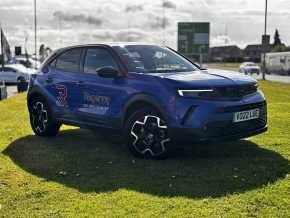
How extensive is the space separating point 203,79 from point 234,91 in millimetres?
440

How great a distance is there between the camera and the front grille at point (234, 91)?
19.7ft

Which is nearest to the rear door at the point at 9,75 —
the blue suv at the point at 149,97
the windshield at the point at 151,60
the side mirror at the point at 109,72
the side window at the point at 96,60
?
the blue suv at the point at 149,97

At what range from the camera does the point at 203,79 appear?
6125 millimetres

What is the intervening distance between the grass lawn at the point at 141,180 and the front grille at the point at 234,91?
885 millimetres

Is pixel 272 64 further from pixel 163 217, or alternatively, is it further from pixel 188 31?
pixel 163 217

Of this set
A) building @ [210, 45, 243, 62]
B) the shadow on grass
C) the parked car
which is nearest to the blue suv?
the shadow on grass

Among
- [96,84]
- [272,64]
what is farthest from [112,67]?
[272,64]

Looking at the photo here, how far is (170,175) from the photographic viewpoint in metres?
5.64

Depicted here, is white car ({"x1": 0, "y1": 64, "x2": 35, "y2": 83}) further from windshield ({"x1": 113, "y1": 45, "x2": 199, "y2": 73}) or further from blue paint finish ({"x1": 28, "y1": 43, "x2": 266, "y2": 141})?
windshield ({"x1": 113, "y1": 45, "x2": 199, "y2": 73})

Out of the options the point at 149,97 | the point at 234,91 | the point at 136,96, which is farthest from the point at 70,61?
the point at 234,91

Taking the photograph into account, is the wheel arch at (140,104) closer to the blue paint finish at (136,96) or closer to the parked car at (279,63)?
the blue paint finish at (136,96)

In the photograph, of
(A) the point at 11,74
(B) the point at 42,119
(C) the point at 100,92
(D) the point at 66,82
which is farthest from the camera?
(A) the point at 11,74

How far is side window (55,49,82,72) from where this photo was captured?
7723 mm

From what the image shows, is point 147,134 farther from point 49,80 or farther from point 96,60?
point 49,80
